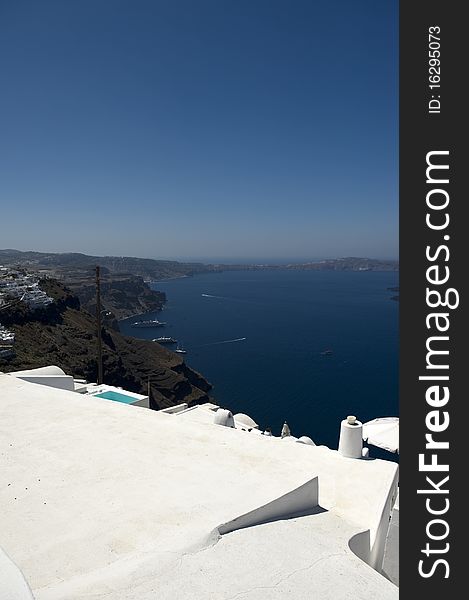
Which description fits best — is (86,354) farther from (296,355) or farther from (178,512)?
(178,512)

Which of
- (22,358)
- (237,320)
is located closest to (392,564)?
(22,358)

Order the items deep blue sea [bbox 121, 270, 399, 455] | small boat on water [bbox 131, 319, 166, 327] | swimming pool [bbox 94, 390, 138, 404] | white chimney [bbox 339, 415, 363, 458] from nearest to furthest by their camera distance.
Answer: white chimney [bbox 339, 415, 363, 458] < swimming pool [bbox 94, 390, 138, 404] < deep blue sea [bbox 121, 270, 399, 455] < small boat on water [bbox 131, 319, 166, 327]

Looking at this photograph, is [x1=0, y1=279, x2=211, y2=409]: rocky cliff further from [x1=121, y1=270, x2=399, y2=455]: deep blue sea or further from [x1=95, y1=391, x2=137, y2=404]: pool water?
[x1=95, y1=391, x2=137, y2=404]: pool water

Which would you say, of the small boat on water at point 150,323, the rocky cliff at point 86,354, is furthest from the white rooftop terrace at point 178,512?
the small boat on water at point 150,323

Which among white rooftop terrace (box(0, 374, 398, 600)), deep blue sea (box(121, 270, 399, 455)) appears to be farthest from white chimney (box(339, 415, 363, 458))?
deep blue sea (box(121, 270, 399, 455))

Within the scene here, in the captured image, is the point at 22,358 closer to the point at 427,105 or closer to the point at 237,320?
the point at 427,105

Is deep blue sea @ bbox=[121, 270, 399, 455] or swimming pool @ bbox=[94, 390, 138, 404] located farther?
deep blue sea @ bbox=[121, 270, 399, 455]

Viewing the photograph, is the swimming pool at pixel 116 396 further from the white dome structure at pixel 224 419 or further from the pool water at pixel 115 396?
the white dome structure at pixel 224 419

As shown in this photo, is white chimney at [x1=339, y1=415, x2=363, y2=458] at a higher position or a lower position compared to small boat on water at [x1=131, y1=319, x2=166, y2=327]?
higher

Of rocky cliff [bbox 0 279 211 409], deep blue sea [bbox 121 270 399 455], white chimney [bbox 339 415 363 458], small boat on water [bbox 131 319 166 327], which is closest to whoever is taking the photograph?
white chimney [bbox 339 415 363 458]
